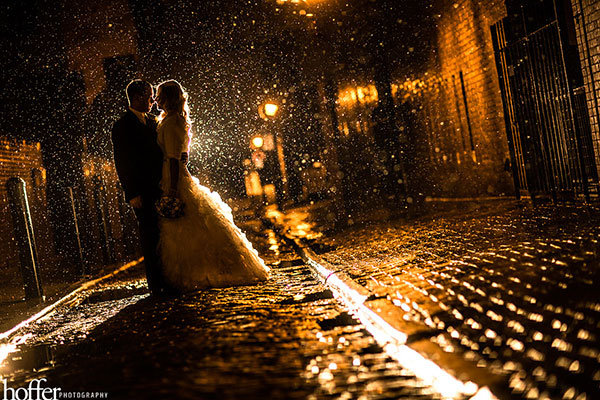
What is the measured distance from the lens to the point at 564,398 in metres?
2.07

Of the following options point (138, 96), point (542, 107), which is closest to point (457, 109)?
point (542, 107)

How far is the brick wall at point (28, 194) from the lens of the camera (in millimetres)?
12664

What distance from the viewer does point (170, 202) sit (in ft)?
17.8

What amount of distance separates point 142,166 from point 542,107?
6851 mm

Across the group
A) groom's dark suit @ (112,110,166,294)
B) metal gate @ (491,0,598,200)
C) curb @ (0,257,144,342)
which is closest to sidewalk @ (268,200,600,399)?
metal gate @ (491,0,598,200)

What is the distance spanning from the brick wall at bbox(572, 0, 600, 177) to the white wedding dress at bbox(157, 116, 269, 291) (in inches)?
213

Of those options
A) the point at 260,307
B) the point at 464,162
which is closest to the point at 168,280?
the point at 260,307

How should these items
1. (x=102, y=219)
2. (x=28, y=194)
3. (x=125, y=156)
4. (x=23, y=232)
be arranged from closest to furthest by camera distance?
(x=125, y=156), (x=23, y=232), (x=102, y=219), (x=28, y=194)

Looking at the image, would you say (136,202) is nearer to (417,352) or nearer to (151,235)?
(151,235)

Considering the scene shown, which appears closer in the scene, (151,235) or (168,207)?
(168,207)

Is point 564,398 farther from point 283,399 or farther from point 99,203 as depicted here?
point 99,203

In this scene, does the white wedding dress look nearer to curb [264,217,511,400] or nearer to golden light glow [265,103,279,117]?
curb [264,217,511,400]

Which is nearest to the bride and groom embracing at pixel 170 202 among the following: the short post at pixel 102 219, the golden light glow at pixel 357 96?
the short post at pixel 102 219

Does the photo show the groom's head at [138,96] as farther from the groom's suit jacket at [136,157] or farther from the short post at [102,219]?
the short post at [102,219]
